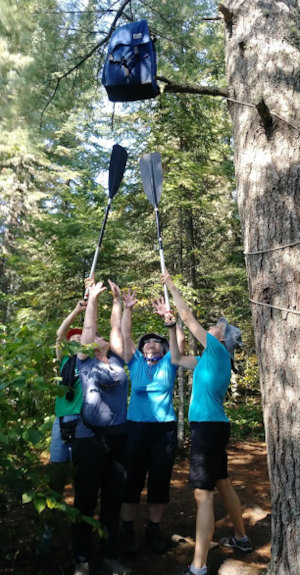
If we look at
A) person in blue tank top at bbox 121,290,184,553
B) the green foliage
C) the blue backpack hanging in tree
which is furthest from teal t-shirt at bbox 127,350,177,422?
the green foliage

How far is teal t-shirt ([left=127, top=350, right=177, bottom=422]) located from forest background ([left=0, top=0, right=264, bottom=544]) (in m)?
0.75

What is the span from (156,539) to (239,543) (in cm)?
66

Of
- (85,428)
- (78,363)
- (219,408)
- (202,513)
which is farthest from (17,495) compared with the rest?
(219,408)

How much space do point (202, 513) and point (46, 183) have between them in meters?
11.6

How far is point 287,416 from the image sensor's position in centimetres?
235

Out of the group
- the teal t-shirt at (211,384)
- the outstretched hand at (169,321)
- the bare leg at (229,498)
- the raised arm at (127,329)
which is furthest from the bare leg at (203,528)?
→ the raised arm at (127,329)

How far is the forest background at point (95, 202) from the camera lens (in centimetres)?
266

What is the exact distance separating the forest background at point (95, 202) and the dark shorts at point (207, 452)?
107 cm

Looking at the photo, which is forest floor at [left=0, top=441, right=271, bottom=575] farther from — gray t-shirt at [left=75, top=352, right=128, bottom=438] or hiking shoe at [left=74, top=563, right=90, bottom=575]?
gray t-shirt at [left=75, top=352, right=128, bottom=438]

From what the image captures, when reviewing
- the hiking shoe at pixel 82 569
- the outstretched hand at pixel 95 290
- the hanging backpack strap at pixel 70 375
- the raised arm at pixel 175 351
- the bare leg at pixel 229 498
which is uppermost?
the outstretched hand at pixel 95 290

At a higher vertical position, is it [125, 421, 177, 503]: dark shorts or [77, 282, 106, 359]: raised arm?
[77, 282, 106, 359]: raised arm

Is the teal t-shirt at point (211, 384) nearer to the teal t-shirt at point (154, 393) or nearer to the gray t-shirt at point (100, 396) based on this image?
the teal t-shirt at point (154, 393)

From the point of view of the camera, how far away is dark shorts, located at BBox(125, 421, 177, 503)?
3.60 m

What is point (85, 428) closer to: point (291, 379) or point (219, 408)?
point (219, 408)
